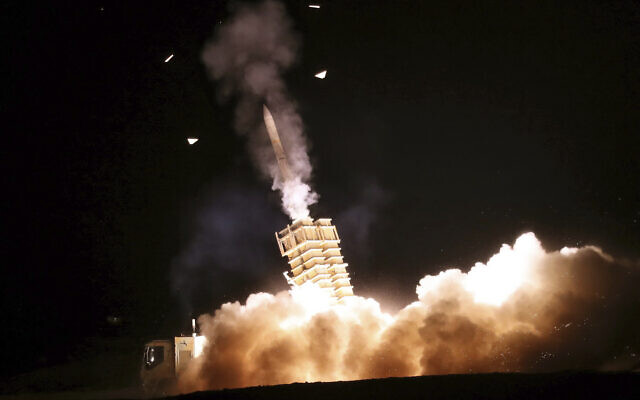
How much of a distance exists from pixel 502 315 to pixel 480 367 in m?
3.75

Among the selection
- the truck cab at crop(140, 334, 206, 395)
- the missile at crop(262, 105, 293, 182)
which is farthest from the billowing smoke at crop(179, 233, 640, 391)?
the missile at crop(262, 105, 293, 182)

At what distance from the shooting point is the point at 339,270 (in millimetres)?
34844

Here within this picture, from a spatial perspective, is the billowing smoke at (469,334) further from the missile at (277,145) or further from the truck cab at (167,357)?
the missile at (277,145)

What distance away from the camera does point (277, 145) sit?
116ft

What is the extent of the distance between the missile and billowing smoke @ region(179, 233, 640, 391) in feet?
28.7

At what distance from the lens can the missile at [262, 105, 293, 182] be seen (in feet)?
115

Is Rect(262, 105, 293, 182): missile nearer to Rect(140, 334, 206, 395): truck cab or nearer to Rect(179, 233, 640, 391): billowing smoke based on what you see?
Rect(179, 233, 640, 391): billowing smoke

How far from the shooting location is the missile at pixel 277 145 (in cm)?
3509

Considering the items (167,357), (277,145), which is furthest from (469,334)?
(167,357)

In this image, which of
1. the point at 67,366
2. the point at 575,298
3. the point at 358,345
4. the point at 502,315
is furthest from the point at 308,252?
the point at 67,366

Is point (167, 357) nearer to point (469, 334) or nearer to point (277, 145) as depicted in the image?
point (277, 145)

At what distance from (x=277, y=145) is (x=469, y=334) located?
15648 mm

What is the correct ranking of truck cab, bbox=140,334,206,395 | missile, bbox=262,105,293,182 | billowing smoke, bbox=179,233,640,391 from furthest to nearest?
truck cab, bbox=140,334,206,395
missile, bbox=262,105,293,182
billowing smoke, bbox=179,233,640,391

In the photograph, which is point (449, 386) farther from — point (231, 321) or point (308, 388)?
point (231, 321)
